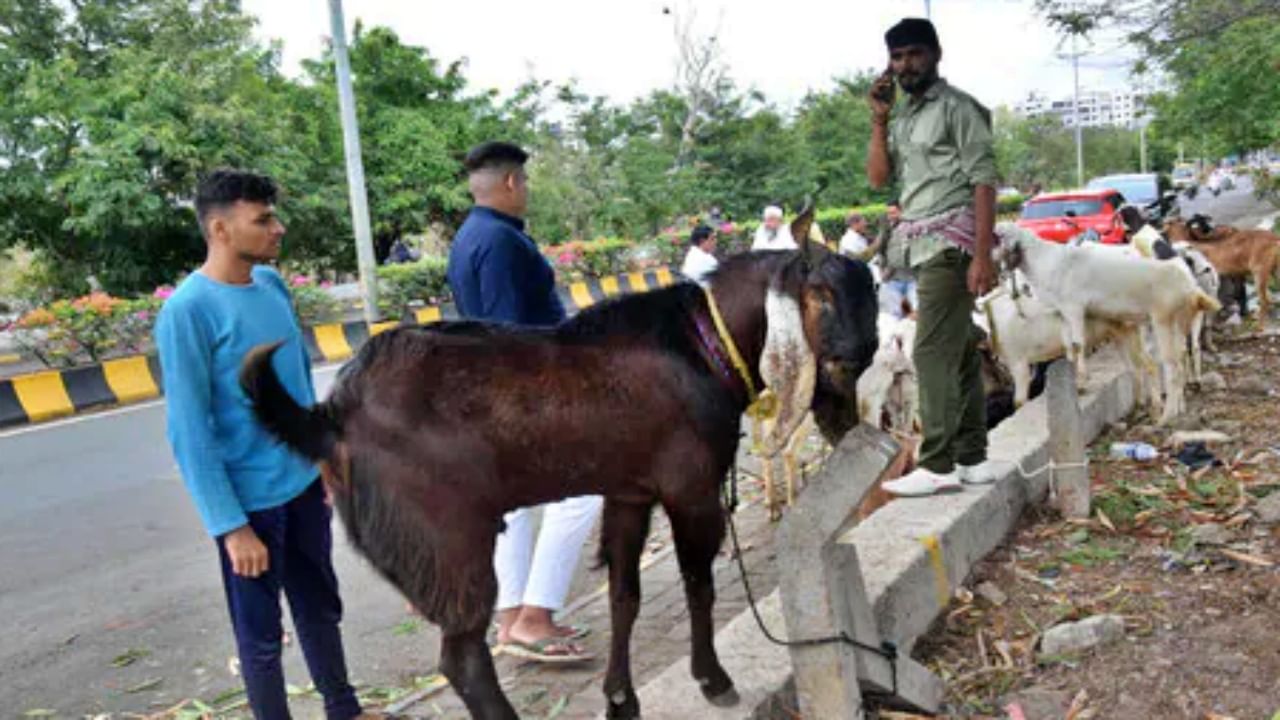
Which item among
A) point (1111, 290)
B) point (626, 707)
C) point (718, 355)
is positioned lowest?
point (626, 707)

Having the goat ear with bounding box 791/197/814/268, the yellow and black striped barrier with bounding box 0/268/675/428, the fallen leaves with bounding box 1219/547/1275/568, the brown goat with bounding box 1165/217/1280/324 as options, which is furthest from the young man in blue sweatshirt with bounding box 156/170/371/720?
the brown goat with bounding box 1165/217/1280/324

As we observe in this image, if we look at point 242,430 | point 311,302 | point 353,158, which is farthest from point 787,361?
point 311,302

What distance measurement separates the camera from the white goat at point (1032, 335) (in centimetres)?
699

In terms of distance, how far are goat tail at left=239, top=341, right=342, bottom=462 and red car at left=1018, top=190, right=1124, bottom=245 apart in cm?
1529

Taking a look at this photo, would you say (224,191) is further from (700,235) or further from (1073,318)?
(700,235)

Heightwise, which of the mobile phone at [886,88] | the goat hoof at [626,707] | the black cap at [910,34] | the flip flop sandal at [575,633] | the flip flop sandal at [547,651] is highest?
the black cap at [910,34]

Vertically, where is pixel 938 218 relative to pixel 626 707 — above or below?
above

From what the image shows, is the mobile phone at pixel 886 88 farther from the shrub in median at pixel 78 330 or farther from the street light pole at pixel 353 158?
the shrub in median at pixel 78 330

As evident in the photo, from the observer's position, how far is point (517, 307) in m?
3.79

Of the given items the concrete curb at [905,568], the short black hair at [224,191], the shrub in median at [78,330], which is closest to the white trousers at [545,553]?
the concrete curb at [905,568]

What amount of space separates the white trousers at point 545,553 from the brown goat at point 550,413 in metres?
1.12

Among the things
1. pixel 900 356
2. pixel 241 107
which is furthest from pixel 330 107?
pixel 900 356

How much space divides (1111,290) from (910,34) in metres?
3.56

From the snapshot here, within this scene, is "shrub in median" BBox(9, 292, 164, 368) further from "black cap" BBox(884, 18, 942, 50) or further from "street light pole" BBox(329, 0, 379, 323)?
"black cap" BBox(884, 18, 942, 50)
